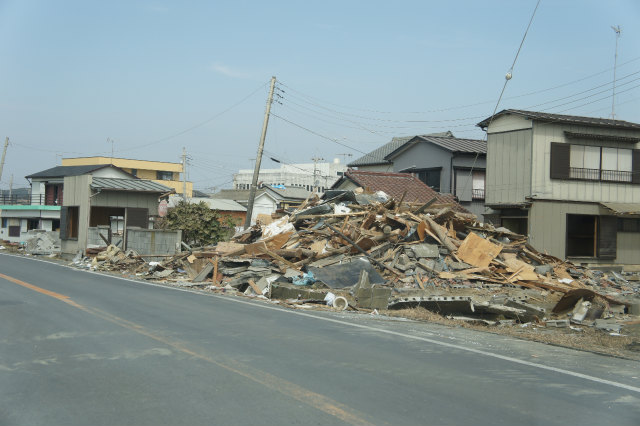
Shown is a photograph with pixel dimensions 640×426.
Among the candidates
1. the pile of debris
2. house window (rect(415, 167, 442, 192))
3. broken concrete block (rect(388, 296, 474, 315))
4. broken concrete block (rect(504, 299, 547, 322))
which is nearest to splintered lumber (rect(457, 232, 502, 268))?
the pile of debris

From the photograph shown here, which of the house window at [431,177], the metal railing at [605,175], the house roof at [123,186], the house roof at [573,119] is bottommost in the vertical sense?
the house roof at [123,186]

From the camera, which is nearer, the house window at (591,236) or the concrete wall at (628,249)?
the house window at (591,236)

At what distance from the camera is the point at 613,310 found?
1587 cm

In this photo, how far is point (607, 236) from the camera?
2816 centimetres

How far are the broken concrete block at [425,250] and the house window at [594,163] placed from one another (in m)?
11.2

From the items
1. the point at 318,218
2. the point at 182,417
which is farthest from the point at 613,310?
the point at 182,417

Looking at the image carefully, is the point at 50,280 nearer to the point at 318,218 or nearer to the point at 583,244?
the point at 318,218

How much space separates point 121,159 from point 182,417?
79886 mm

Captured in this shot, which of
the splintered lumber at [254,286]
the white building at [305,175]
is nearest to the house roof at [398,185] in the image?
the splintered lumber at [254,286]

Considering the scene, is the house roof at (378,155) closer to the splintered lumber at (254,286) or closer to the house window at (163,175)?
the splintered lumber at (254,286)

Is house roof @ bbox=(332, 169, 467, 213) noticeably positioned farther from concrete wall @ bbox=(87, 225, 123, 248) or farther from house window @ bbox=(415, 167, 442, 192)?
concrete wall @ bbox=(87, 225, 123, 248)

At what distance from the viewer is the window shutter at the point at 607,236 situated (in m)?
28.0

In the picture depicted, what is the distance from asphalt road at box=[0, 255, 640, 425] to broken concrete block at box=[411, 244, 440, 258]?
7844mm

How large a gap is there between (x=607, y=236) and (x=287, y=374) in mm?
25735
